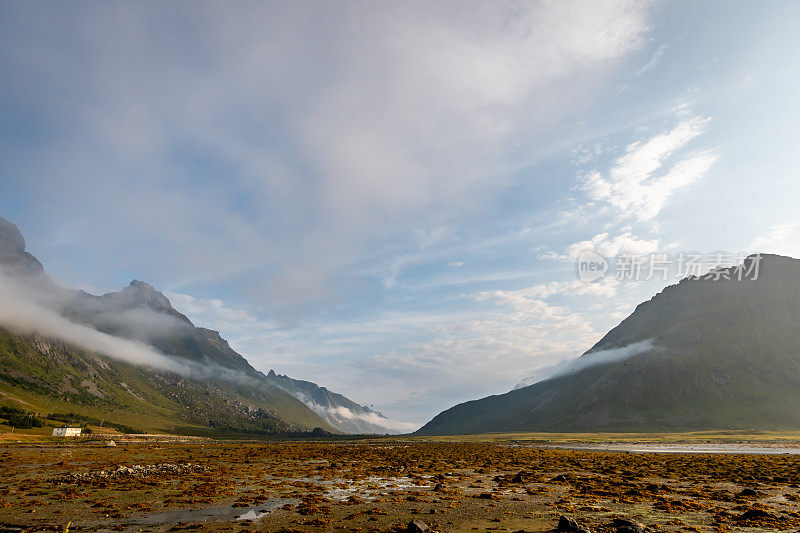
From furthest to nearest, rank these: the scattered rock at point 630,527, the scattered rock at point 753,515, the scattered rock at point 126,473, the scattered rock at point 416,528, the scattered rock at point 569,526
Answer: the scattered rock at point 126,473 → the scattered rock at point 753,515 → the scattered rock at point 569,526 → the scattered rock at point 416,528 → the scattered rock at point 630,527

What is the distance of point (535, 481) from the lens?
51.2 m

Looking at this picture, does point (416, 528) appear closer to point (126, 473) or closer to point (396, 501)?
point (396, 501)

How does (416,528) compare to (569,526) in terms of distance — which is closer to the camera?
(416,528)

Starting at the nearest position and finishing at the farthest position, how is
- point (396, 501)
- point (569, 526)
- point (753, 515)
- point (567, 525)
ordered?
point (569, 526) → point (567, 525) → point (753, 515) → point (396, 501)

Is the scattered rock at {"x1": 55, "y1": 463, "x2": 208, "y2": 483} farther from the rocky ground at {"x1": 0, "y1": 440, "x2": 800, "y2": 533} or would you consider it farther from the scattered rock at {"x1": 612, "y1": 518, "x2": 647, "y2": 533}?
the scattered rock at {"x1": 612, "y1": 518, "x2": 647, "y2": 533}

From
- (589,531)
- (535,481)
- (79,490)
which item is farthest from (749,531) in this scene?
(79,490)

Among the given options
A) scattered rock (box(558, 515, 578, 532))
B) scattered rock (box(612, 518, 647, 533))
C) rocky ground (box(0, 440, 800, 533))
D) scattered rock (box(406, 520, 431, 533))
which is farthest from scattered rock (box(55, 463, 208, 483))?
scattered rock (box(612, 518, 647, 533))

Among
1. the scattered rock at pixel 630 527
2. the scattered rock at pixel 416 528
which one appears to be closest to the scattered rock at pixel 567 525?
the scattered rock at pixel 630 527

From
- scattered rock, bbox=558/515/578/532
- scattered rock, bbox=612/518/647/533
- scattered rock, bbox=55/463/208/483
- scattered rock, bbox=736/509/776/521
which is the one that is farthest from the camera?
scattered rock, bbox=55/463/208/483

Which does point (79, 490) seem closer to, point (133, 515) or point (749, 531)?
point (133, 515)

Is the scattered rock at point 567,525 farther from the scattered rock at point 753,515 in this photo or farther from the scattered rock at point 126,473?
the scattered rock at point 126,473

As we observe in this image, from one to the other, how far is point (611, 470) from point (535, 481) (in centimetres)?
1898

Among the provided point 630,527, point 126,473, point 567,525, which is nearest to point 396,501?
point 567,525

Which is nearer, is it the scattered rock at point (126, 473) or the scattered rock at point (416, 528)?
the scattered rock at point (416, 528)
